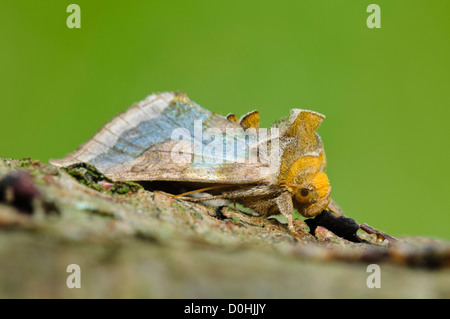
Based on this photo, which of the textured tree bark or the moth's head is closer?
the textured tree bark

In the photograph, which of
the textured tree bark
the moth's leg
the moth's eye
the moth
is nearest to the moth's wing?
the moth

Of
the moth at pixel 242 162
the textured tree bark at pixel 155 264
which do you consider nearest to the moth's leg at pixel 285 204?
the moth at pixel 242 162

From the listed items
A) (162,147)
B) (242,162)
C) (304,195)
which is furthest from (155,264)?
(162,147)

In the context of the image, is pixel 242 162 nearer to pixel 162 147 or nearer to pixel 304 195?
pixel 304 195

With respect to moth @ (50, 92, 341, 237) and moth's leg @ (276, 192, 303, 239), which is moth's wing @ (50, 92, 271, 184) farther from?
moth's leg @ (276, 192, 303, 239)

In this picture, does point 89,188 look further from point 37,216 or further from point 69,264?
point 69,264

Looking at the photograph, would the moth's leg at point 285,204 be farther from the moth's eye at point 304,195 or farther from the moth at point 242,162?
the moth's eye at point 304,195

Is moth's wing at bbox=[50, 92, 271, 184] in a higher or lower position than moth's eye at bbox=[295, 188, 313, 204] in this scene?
higher
